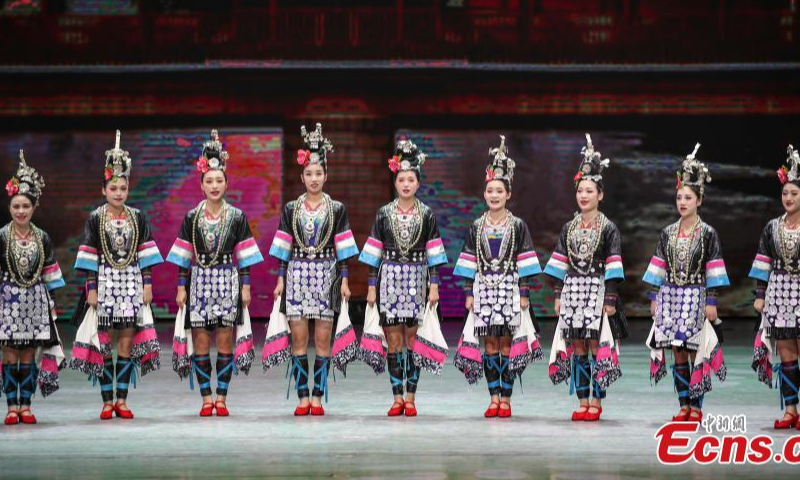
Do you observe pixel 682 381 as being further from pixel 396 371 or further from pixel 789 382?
pixel 396 371

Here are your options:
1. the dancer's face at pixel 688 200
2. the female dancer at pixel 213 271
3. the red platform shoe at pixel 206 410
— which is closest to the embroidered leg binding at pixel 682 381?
the dancer's face at pixel 688 200

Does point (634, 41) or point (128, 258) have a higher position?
point (634, 41)

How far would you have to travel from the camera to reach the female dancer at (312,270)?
24.5 feet

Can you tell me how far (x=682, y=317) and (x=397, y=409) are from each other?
72.7 inches

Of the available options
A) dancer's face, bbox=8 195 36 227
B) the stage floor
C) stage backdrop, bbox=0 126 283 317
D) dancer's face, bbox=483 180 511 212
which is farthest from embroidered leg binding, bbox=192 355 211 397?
stage backdrop, bbox=0 126 283 317

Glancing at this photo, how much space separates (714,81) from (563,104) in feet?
6.09

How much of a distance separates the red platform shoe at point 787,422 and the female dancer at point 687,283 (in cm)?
46

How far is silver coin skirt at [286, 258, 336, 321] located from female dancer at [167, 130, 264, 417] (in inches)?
11.1

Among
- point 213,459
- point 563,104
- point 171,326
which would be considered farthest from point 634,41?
point 213,459

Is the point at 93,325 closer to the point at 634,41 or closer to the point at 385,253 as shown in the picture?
the point at 385,253

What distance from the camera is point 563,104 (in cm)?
1456

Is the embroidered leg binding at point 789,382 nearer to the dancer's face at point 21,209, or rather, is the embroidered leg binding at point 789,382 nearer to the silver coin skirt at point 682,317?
the silver coin skirt at point 682,317

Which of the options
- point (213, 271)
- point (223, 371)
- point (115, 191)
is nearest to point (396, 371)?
point (223, 371)

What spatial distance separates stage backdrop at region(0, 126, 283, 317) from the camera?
48.0ft
